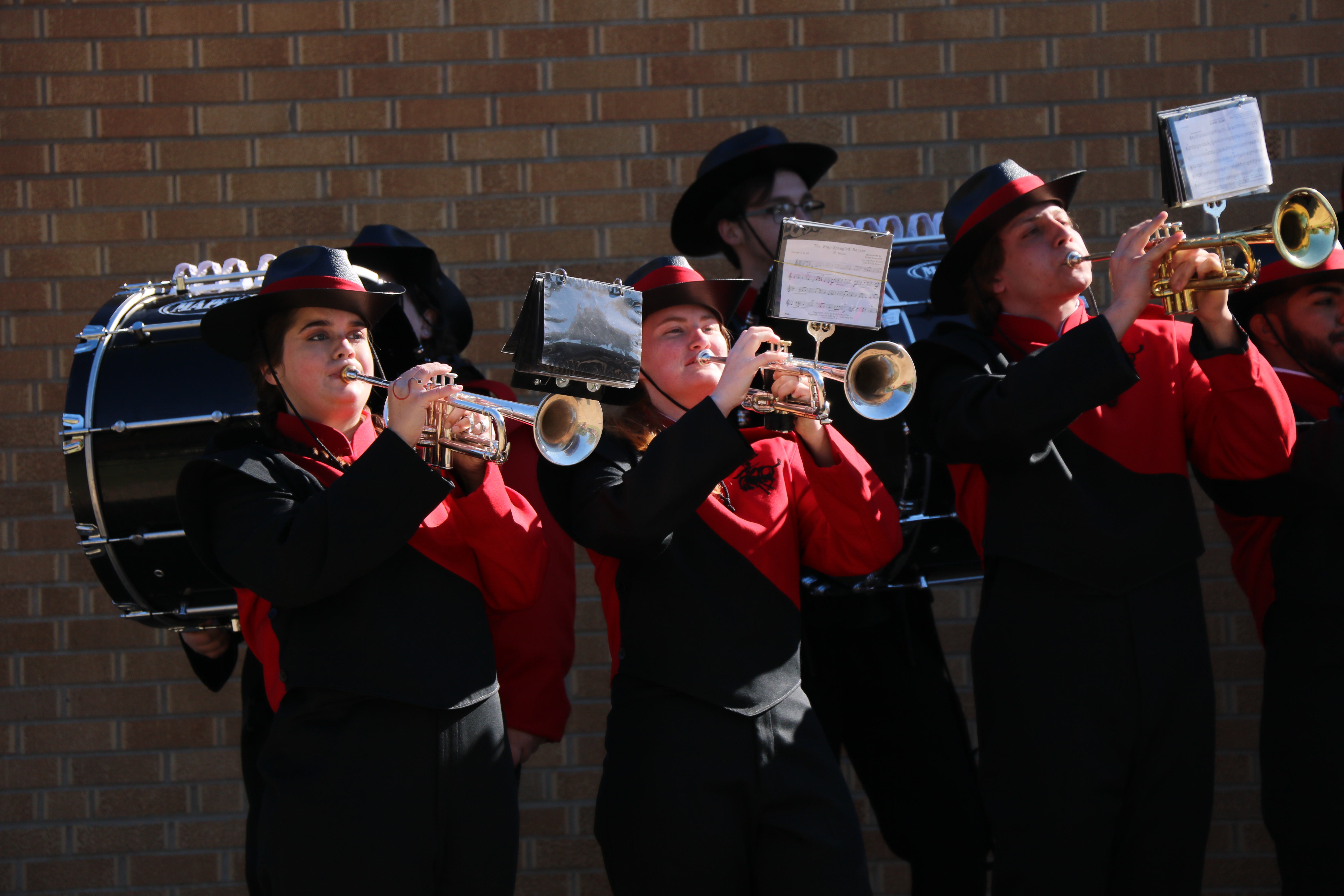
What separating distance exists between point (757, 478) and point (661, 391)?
11.9 inches

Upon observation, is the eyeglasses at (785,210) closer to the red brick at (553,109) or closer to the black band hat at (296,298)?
the red brick at (553,109)

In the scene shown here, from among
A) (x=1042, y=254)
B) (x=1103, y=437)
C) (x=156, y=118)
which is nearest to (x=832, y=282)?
(x=1042, y=254)

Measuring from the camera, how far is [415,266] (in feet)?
12.8

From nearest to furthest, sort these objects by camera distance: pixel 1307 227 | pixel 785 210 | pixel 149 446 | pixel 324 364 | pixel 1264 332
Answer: pixel 324 364 → pixel 1307 227 → pixel 149 446 → pixel 1264 332 → pixel 785 210

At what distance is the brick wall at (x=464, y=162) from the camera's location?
4531mm

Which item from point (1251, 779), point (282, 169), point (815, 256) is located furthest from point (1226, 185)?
point (282, 169)

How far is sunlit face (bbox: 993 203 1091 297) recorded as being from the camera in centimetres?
298

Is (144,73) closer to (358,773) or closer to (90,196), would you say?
(90,196)

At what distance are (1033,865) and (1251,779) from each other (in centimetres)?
221

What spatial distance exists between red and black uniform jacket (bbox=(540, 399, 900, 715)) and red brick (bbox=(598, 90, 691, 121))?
6.68 ft

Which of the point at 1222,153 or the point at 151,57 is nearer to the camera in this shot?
the point at 1222,153

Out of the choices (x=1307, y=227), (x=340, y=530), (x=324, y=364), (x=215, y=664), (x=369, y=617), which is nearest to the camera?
(x=340, y=530)

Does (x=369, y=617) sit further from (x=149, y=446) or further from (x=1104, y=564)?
(x=1104, y=564)

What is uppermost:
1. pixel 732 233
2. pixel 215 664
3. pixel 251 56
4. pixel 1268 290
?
pixel 251 56
